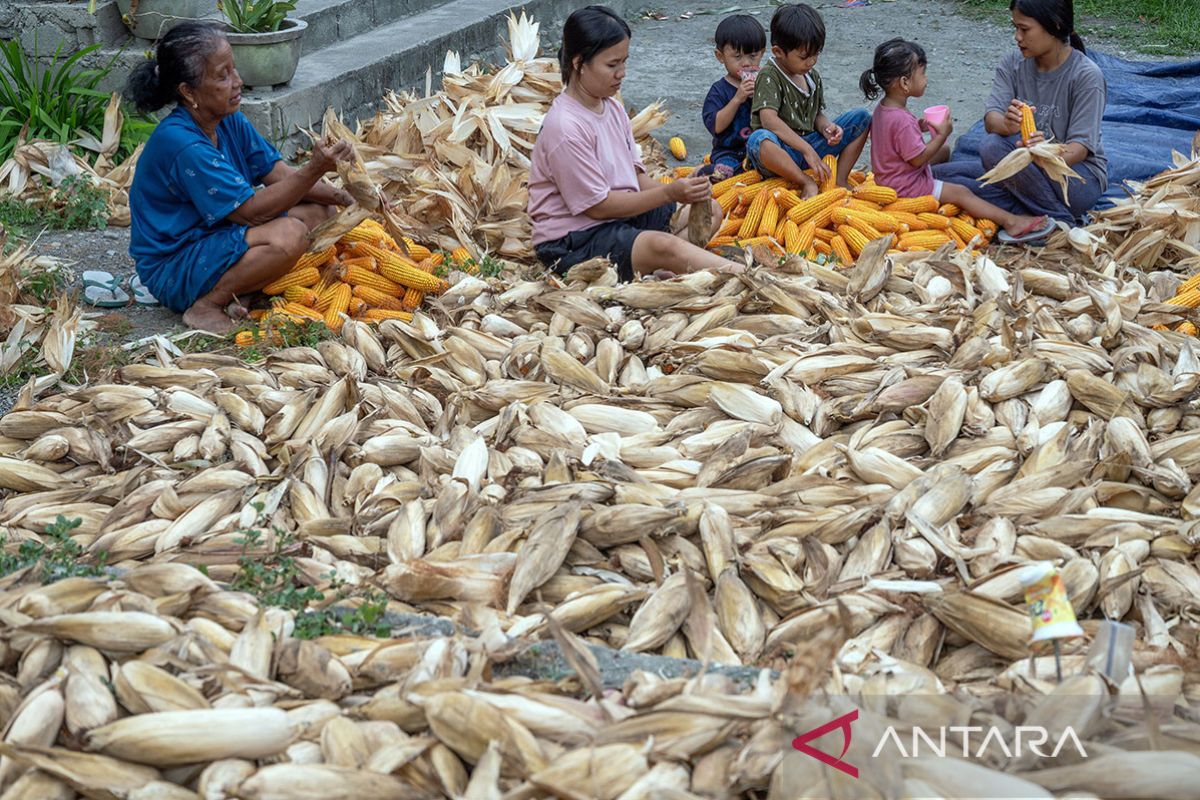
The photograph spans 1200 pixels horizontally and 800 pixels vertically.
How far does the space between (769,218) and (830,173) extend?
0.48 metres

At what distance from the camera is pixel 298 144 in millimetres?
5789

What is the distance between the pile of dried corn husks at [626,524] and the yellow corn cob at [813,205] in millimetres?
847

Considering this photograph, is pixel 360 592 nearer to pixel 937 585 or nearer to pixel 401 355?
pixel 937 585

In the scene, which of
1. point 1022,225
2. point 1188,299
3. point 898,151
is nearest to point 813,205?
point 898,151

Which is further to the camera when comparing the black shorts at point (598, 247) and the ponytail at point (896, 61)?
the ponytail at point (896, 61)

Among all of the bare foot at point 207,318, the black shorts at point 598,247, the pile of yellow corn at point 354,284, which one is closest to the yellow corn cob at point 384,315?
the pile of yellow corn at point 354,284

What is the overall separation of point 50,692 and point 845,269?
10.8 ft

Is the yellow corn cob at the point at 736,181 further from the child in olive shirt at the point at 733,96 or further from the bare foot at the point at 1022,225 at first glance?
the bare foot at the point at 1022,225

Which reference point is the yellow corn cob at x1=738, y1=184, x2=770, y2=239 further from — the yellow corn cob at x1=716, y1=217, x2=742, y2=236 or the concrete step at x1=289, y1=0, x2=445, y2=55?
the concrete step at x1=289, y1=0, x2=445, y2=55

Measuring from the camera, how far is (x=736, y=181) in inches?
214

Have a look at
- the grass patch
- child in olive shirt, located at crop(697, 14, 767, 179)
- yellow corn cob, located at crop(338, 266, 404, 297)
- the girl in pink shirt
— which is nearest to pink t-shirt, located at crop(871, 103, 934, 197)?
the girl in pink shirt

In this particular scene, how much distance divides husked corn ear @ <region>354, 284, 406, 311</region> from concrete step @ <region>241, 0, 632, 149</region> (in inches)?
64.2

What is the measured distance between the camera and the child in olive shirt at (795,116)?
207 inches

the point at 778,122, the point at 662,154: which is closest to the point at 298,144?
the point at 662,154
